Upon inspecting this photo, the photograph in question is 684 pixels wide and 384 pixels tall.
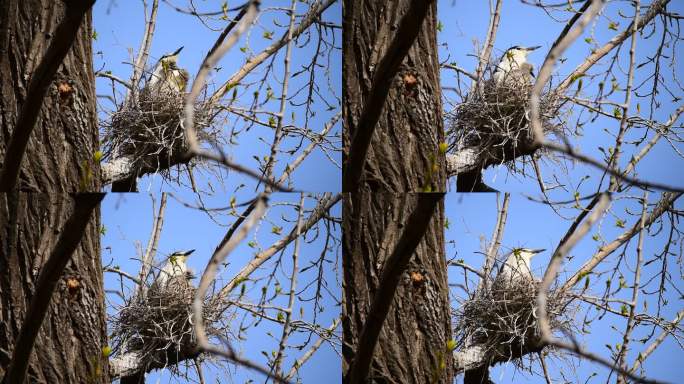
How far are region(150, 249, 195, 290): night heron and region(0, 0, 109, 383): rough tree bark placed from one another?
40 cm

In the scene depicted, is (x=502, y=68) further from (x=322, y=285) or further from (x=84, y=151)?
(x=84, y=151)

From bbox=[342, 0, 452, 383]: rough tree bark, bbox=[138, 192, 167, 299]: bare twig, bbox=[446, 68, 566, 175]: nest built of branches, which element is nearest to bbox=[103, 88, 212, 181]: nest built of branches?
bbox=[138, 192, 167, 299]: bare twig

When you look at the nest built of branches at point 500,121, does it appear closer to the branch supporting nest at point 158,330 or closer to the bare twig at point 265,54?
the bare twig at point 265,54

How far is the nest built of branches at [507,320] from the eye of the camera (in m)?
2.79

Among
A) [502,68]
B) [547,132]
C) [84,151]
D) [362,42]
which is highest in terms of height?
[502,68]

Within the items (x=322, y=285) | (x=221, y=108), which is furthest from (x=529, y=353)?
(x=221, y=108)

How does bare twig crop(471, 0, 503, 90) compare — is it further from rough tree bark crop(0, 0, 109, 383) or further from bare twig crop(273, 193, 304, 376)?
rough tree bark crop(0, 0, 109, 383)

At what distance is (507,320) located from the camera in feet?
9.57

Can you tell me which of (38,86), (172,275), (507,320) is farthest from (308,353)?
(38,86)

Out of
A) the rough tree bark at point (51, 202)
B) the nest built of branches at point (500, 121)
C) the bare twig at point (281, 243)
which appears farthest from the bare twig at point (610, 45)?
the rough tree bark at point (51, 202)

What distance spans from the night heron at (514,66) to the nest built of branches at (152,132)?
38.7 inches

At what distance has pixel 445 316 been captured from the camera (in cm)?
230

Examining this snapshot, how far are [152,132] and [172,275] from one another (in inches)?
19.8

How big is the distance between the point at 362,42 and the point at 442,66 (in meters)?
0.40
